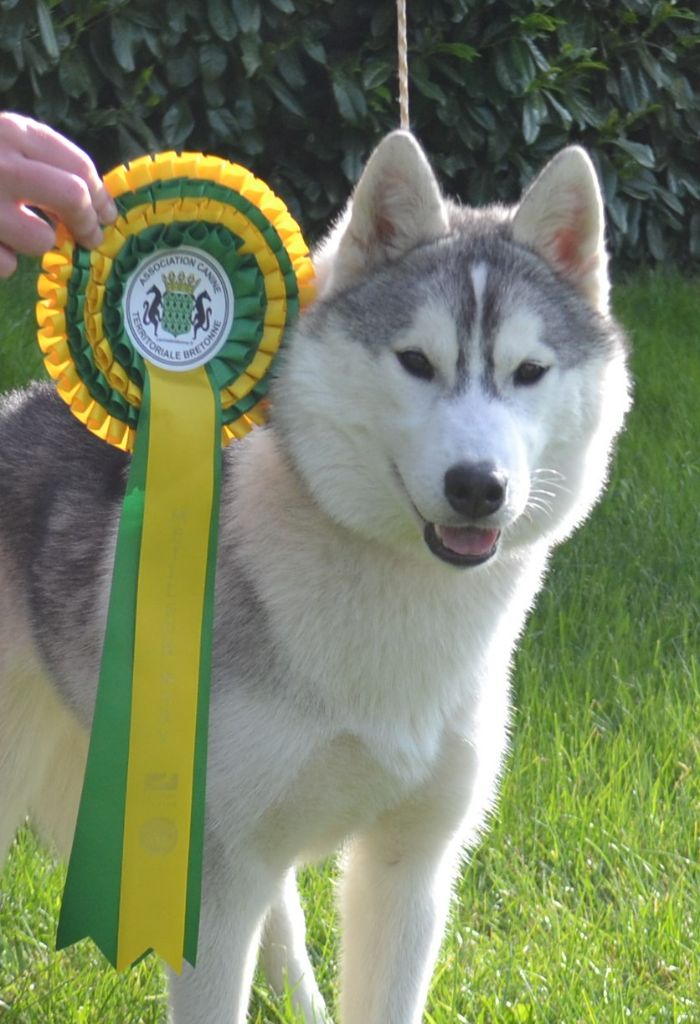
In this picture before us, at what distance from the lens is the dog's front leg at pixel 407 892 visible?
2.80m

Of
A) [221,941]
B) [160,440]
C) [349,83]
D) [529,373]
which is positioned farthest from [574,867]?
[349,83]

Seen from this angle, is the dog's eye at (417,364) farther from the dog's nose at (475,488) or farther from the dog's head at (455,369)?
the dog's nose at (475,488)

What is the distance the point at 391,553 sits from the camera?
2701 mm

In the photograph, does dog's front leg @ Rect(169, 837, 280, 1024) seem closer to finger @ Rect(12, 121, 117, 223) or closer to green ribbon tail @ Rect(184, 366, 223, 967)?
green ribbon tail @ Rect(184, 366, 223, 967)

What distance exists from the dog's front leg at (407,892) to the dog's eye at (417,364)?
28.6 inches

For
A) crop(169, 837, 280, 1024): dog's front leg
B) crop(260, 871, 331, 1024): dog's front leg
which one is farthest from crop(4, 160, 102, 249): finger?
crop(260, 871, 331, 1024): dog's front leg

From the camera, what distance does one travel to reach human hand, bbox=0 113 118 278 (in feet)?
7.47

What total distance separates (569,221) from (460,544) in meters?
0.71

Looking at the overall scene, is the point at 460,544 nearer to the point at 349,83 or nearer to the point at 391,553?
the point at 391,553

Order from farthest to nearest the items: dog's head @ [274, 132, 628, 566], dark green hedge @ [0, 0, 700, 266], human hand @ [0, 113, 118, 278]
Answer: dark green hedge @ [0, 0, 700, 266] → dog's head @ [274, 132, 628, 566] → human hand @ [0, 113, 118, 278]

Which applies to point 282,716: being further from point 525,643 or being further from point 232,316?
point 525,643

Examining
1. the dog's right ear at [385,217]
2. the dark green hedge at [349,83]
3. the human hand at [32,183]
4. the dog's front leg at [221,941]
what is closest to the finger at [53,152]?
the human hand at [32,183]

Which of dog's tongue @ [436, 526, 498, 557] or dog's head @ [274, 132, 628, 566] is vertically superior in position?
dog's head @ [274, 132, 628, 566]

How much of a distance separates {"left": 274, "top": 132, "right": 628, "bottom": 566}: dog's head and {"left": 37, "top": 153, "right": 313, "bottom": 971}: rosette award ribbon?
141mm
